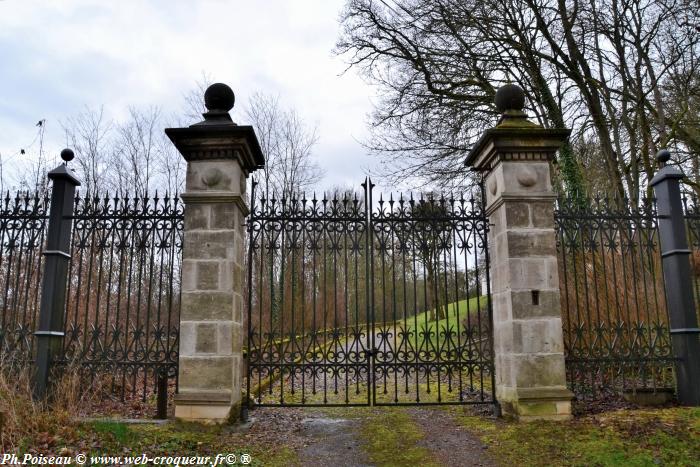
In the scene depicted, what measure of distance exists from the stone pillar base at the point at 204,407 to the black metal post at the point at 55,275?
157 centimetres

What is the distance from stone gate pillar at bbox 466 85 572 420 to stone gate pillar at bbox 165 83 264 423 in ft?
9.69

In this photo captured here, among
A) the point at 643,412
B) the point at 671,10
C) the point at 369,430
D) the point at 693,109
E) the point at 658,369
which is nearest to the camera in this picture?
the point at 643,412

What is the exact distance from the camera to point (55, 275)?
5715 millimetres

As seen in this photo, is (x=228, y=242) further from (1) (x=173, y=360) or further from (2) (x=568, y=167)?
(2) (x=568, y=167)

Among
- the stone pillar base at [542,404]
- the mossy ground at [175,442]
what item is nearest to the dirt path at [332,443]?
the mossy ground at [175,442]

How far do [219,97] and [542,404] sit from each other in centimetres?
496

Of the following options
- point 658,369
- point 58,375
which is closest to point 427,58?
point 658,369

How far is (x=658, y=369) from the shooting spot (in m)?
7.21

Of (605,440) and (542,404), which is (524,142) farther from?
(605,440)

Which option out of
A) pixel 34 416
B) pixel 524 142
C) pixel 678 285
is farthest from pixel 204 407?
pixel 678 285

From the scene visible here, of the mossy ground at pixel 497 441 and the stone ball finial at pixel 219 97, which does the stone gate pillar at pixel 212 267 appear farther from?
the mossy ground at pixel 497 441

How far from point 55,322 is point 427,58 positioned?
388 inches

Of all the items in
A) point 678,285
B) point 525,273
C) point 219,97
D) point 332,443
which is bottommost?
point 332,443

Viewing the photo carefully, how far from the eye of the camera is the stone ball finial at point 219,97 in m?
→ 5.86
